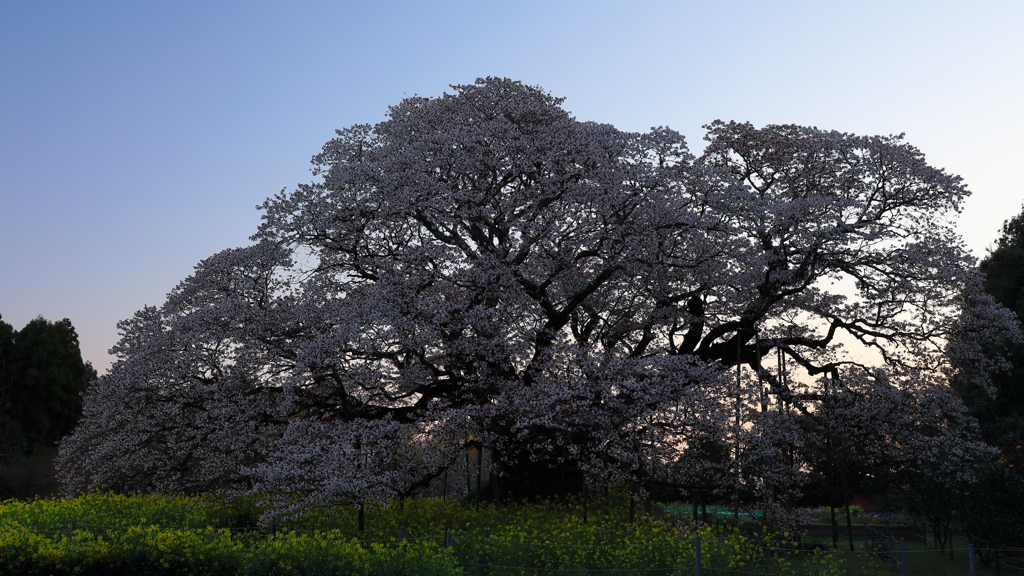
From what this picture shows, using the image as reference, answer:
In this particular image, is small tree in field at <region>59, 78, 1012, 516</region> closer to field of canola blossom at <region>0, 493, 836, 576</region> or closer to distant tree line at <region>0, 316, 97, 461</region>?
field of canola blossom at <region>0, 493, 836, 576</region>

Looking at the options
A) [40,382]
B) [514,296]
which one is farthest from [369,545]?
[40,382]

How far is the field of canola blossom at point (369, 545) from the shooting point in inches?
484

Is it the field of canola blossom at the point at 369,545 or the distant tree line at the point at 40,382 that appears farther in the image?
the distant tree line at the point at 40,382

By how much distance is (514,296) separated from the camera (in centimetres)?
2123

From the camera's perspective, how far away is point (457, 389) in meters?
21.9

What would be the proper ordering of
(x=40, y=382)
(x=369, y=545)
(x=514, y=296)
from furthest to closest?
(x=40, y=382), (x=514, y=296), (x=369, y=545)

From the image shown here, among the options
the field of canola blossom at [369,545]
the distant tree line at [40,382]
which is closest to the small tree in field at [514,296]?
the field of canola blossom at [369,545]

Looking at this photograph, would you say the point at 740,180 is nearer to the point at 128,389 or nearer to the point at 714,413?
the point at 714,413

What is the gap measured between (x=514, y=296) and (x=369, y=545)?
27.2 feet

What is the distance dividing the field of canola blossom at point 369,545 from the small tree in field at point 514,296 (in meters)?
1.66

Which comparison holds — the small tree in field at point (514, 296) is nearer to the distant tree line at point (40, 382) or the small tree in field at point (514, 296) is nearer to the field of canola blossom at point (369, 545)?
the field of canola blossom at point (369, 545)

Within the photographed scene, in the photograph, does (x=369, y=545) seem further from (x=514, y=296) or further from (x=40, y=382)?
(x=40, y=382)

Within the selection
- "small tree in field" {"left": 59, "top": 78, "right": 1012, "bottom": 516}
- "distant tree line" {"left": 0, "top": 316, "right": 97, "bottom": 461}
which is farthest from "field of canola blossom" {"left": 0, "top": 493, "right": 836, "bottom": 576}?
"distant tree line" {"left": 0, "top": 316, "right": 97, "bottom": 461}

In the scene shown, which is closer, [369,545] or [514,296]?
[369,545]
